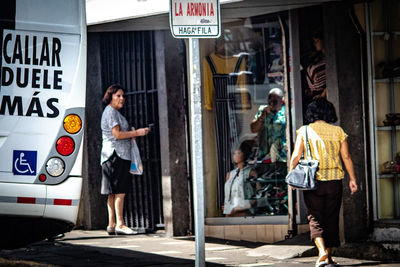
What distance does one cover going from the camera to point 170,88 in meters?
11.3

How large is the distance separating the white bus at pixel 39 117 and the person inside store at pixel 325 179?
234cm

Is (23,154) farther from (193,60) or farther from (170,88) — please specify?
(170,88)

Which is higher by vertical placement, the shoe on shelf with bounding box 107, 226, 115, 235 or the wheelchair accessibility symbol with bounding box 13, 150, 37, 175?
the wheelchair accessibility symbol with bounding box 13, 150, 37, 175

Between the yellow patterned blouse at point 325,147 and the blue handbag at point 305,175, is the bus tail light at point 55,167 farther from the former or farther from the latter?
the yellow patterned blouse at point 325,147

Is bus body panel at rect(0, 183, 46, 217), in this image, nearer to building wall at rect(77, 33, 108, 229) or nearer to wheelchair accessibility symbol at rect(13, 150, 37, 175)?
wheelchair accessibility symbol at rect(13, 150, 37, 175)

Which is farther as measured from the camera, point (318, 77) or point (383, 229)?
point (318, 77)

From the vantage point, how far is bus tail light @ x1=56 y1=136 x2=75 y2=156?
22.0 feet

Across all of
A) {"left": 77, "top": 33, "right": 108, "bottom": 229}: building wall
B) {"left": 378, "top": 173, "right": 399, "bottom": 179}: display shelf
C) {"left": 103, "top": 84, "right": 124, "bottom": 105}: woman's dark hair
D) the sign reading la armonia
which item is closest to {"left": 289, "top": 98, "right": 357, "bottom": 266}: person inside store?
the sign reading la armonia

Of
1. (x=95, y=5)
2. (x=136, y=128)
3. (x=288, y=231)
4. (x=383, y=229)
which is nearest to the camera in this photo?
(x=383, y=229)

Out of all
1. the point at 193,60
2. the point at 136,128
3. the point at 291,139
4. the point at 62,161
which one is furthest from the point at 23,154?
the point at 136,128

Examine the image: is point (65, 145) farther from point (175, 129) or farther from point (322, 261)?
point (175, 129)

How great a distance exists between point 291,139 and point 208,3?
12.5ft

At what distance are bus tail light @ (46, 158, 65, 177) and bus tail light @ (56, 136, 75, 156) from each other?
0.08 metres

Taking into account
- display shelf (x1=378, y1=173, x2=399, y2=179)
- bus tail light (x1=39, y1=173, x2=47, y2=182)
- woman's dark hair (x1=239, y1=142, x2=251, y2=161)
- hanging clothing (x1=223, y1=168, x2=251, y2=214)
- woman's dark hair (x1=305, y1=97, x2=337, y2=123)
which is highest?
woman's dark hair (x1=305, y1=97, x2=337, y2=123)
